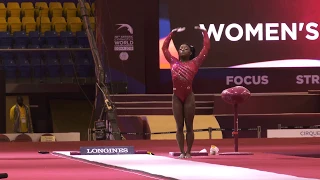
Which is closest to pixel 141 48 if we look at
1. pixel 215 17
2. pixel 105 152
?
pixel 215 17

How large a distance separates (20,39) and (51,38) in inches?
39.3

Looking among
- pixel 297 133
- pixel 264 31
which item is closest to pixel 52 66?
pixel 264 31

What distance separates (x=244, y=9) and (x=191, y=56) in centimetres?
1291

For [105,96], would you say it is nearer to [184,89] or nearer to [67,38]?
[67,38]

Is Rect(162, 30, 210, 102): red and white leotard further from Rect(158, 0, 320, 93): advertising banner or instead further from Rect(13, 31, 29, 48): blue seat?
Rect(13, 31, 29, 48): blue seat

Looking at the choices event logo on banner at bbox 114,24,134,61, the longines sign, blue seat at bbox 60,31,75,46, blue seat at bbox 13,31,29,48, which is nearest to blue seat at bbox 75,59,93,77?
blue seat at bbox 60,31,75,46

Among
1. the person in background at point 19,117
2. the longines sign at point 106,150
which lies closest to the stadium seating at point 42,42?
the person in background at point 19,117

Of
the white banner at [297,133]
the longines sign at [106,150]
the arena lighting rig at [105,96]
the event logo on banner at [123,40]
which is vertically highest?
the event logo on banner at [123,40]

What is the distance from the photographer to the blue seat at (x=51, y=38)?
2486 centimetres

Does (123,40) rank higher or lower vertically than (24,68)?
higher

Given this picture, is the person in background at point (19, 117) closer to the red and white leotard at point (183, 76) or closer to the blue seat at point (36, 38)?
the blue seat at point (36, 38)

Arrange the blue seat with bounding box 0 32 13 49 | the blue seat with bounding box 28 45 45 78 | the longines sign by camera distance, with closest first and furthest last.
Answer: the longines sign, the blue seat with bounding box 28 45 45 78, the blue seat with bounding box 0 32 13 49

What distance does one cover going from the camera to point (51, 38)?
24922 mm

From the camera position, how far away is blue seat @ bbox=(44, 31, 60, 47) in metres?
24.9
